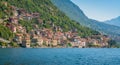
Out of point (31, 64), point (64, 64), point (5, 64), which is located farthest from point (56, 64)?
point (5, 64)

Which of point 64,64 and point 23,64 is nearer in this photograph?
point 23,64

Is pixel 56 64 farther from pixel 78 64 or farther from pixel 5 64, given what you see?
pixel 5 64

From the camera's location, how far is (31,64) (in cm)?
9750

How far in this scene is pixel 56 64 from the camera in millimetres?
103875

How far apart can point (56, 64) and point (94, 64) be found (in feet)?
43.4

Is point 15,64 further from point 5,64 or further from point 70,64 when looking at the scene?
point 70,64

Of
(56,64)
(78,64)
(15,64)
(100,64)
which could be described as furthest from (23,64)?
(100,64)

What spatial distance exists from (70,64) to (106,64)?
12940 millimetres

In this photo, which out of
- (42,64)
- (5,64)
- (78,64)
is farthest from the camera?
(78,64)

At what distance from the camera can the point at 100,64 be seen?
109812 mm

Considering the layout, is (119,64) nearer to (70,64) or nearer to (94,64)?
(94,64)

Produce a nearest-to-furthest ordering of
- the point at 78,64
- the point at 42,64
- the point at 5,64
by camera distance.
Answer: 1. the point at 5,64
2. the point at 42,64
3. the point at 78,64

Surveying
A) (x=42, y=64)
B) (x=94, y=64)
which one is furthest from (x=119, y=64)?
(x=42, y=64)

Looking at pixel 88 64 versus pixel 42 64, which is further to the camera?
pixel 88 64
